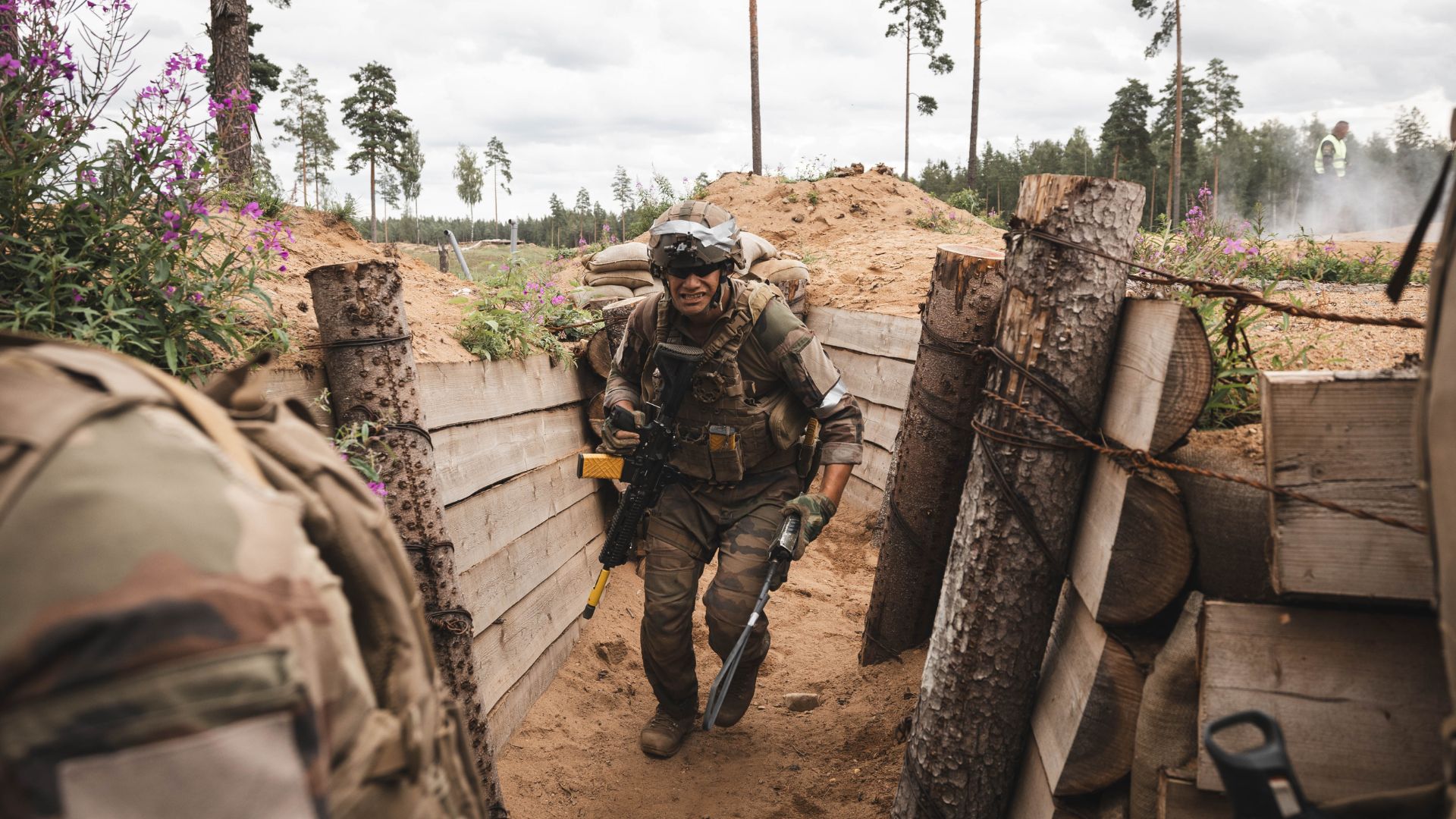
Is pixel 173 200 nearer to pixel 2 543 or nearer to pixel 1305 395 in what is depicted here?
pixel 2 543

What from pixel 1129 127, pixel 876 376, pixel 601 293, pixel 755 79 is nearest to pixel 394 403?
pixel 876 376

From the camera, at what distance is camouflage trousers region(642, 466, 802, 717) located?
3977mm

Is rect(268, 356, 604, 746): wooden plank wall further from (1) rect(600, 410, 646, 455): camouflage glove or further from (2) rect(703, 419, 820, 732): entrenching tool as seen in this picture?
(2) rect(703, 419, 820, 732): entrenching tool

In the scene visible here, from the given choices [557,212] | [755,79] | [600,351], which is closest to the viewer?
[600,351]

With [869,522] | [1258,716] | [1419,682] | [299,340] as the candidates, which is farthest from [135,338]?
[869,522]

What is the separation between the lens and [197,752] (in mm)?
775

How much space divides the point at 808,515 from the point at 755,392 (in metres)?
0.62

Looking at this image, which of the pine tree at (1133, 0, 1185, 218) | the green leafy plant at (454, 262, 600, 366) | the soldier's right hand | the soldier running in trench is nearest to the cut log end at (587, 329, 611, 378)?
the green leafy plant at (454, 262, 600, 366)

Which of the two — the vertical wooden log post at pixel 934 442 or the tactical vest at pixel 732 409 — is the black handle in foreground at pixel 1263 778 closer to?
the vertical wooden log post at pixel 934 442

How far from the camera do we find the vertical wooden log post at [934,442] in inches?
139

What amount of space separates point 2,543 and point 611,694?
4177 mm

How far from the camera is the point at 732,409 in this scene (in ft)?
13.1

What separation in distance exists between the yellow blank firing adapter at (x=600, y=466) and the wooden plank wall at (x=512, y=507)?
16.2 inches

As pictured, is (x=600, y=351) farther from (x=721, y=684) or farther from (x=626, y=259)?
(x=626, y=259)
